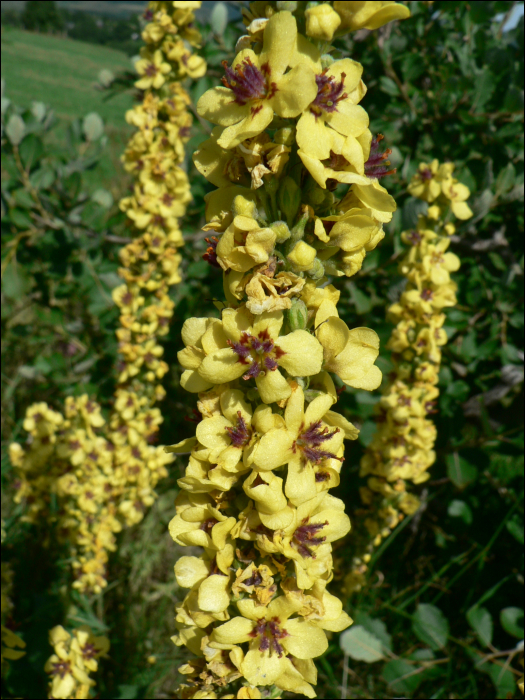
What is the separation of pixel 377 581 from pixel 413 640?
43cm

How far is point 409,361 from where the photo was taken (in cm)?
253

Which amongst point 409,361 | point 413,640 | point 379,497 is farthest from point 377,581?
point 409,361

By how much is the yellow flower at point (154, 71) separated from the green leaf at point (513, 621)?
323 centimetres

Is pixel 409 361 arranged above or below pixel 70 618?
above

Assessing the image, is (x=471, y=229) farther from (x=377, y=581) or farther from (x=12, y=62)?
(x=12, y=62)

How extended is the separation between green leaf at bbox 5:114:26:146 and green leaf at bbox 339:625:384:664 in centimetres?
336

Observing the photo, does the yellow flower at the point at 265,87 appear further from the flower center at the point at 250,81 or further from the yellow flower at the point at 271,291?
the yellow flower at the point at 271,291

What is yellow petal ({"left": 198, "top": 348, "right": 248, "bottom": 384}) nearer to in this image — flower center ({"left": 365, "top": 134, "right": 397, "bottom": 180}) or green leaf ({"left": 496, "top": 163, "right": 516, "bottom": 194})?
flower center ({"left": 365, "top": 134, "right": 397, "bottom": 180})

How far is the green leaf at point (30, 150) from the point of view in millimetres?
3340

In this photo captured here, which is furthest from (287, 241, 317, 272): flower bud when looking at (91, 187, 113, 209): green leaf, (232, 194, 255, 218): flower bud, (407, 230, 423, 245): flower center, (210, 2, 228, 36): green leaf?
(210, 2, 228, 36): green leaf

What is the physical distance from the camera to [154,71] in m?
2.88

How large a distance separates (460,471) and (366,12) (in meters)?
2.83

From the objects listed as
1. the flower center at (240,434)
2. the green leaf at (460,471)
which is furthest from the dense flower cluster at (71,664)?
the green leaf at (460,471)

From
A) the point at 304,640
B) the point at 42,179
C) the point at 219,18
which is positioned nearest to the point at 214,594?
the point at 304,640
